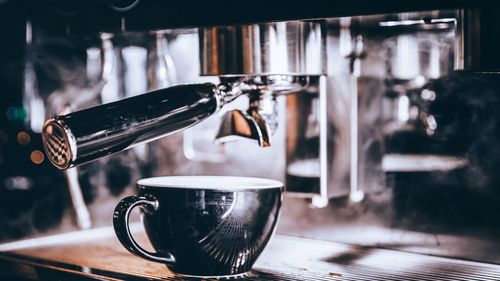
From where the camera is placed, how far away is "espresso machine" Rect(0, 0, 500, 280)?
625mm

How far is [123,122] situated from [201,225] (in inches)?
5.1

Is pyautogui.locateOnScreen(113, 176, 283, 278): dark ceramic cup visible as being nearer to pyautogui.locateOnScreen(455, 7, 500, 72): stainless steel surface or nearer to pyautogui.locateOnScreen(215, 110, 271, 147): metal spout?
pyautogui.locateOnScreen(215, 110, 271, 147): metal spout

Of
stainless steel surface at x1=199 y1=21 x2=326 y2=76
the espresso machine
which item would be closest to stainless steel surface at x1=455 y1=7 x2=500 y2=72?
the espresso machine

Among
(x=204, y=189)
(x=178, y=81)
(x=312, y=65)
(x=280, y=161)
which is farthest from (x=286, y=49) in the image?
(x=178, y=81)

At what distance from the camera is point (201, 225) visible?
651mm

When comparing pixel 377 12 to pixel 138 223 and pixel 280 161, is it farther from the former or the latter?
pixel 138 223

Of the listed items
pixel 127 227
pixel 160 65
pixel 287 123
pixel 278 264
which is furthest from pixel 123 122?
pixel 160 65

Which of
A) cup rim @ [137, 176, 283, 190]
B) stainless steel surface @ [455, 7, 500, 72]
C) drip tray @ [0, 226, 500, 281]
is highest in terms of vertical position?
stainless steel surface @ [455, 7, 500, 72]

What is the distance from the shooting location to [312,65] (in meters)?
0.69

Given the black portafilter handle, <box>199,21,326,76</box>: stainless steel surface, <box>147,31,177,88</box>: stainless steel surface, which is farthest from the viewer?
<box>147,31,177,88</box>: stainless steel surface

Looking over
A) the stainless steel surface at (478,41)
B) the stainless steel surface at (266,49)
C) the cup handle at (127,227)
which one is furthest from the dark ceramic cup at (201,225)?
the stainless steel surface at (478,41)

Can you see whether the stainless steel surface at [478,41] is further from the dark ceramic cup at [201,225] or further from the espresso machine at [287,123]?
the dark ceramic cup at [201,225]

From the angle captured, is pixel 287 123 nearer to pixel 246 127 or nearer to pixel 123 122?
pixel 246 127

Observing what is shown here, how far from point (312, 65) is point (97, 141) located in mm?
233
